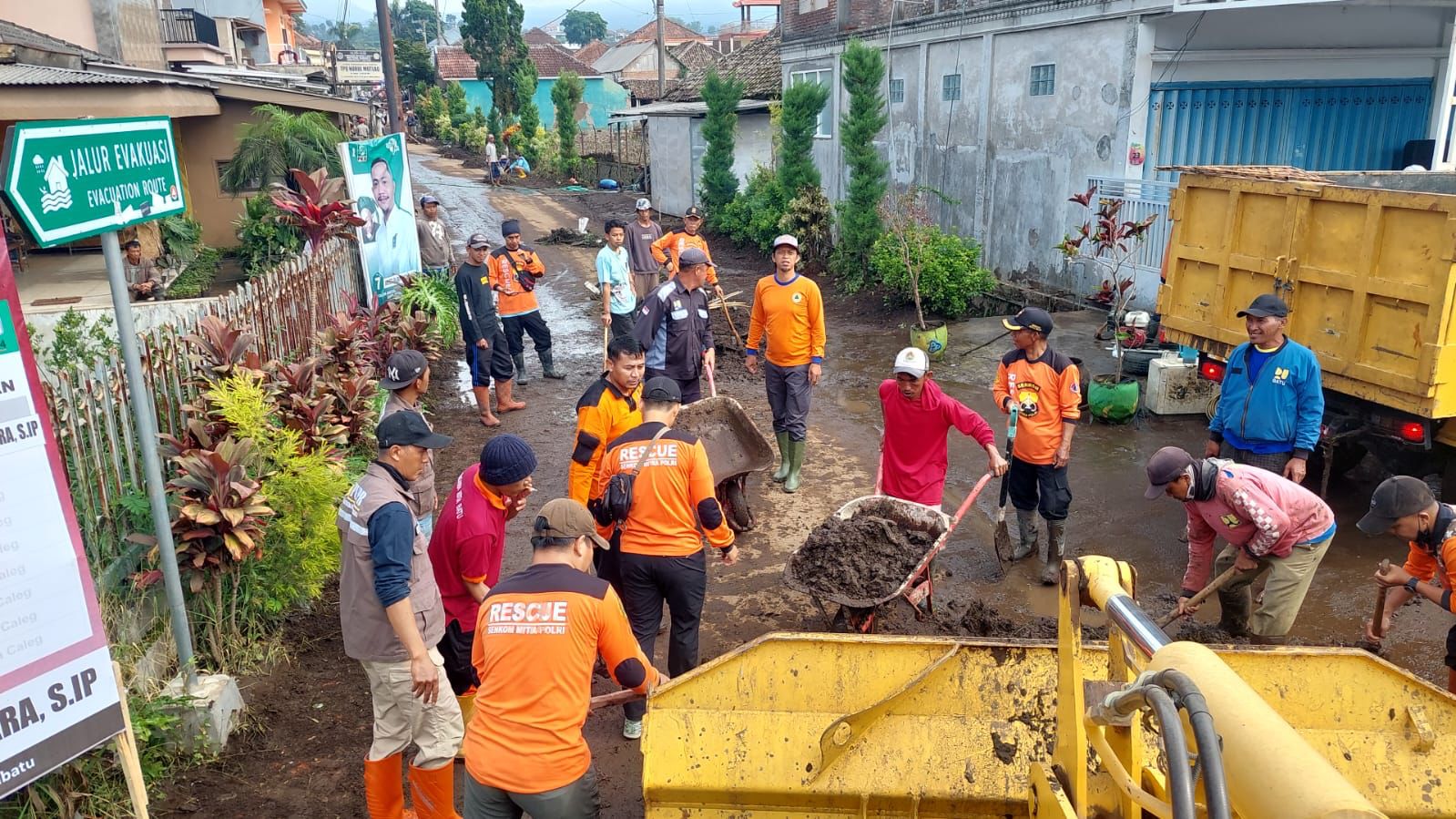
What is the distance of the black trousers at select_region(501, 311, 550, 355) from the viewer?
35.8ft

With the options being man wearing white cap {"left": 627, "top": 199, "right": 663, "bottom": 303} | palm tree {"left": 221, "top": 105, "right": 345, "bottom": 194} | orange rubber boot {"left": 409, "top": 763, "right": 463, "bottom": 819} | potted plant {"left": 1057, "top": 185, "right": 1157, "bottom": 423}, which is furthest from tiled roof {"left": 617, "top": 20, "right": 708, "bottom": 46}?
orange rubber boot {"left": 409, "top": 763, "right": 463, "bottom": 819}

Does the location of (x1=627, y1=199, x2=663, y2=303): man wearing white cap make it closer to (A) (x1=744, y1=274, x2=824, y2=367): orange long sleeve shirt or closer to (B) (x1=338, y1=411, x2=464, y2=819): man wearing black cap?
(A) (x1=744, y1=274, x2=824, y2=367): orange long sleeve shirt

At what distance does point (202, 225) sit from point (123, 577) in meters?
13.8

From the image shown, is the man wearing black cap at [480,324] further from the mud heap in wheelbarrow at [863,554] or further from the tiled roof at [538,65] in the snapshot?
the tiled roof at [538,65]

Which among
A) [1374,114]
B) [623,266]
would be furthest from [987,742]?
[1374,114]

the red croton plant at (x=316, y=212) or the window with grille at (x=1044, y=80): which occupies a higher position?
the window with grille at (x=1044, y=80)

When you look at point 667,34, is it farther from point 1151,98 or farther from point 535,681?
point 535,681

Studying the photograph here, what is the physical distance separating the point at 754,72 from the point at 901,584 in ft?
73.1

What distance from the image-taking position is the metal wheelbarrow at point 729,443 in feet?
23.9

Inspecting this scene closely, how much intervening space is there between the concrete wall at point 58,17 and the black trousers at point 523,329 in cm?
1502

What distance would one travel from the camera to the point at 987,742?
383 cm

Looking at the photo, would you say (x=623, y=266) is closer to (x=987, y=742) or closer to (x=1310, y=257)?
(x=1310, y=257)

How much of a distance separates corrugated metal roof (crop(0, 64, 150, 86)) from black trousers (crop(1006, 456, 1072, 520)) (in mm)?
10370

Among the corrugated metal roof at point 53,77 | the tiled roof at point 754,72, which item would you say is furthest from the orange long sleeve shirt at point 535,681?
the tiled roof at point 754,72
